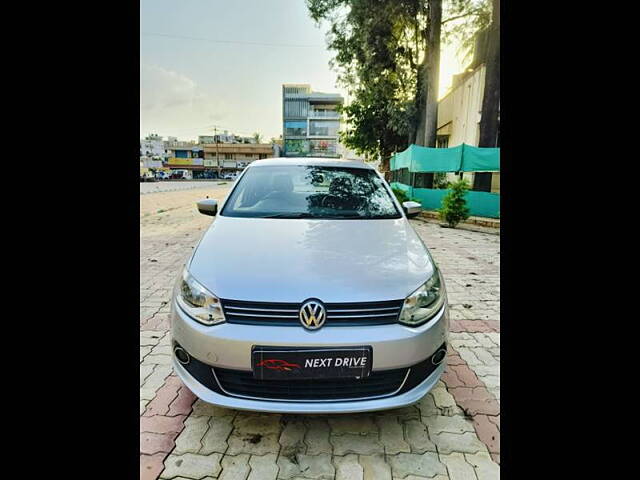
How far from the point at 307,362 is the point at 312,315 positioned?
213 mm

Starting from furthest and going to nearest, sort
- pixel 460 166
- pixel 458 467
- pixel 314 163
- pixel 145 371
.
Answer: pixel 460 166 → pixel 314 163 → pixel 145 371 → pixel 458 467

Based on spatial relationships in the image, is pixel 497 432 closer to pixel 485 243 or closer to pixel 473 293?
pixel 473 293

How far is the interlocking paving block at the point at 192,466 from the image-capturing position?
167cm

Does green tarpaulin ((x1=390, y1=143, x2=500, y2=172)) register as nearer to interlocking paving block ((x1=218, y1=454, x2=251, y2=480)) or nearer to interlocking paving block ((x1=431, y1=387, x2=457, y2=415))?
interlocking paving block ((x1=431, y1=387, x2=457, y2=415))

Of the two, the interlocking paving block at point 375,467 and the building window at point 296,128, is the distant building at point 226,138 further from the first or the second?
the interlocking paving block at point 375,467

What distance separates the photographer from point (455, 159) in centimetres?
906

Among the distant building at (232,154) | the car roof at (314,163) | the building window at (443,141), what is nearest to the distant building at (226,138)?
the distant building at (232,154)

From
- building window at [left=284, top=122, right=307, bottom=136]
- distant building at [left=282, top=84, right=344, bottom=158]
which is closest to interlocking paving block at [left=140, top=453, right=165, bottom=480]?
distant building at [left=282, top=84, right=344, bottom=158]

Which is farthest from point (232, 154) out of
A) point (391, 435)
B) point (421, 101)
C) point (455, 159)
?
point (391, 435)

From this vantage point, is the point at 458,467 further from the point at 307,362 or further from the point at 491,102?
the point at 491,102

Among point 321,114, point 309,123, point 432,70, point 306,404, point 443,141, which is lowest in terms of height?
point 306,404

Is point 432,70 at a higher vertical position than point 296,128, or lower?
lower
